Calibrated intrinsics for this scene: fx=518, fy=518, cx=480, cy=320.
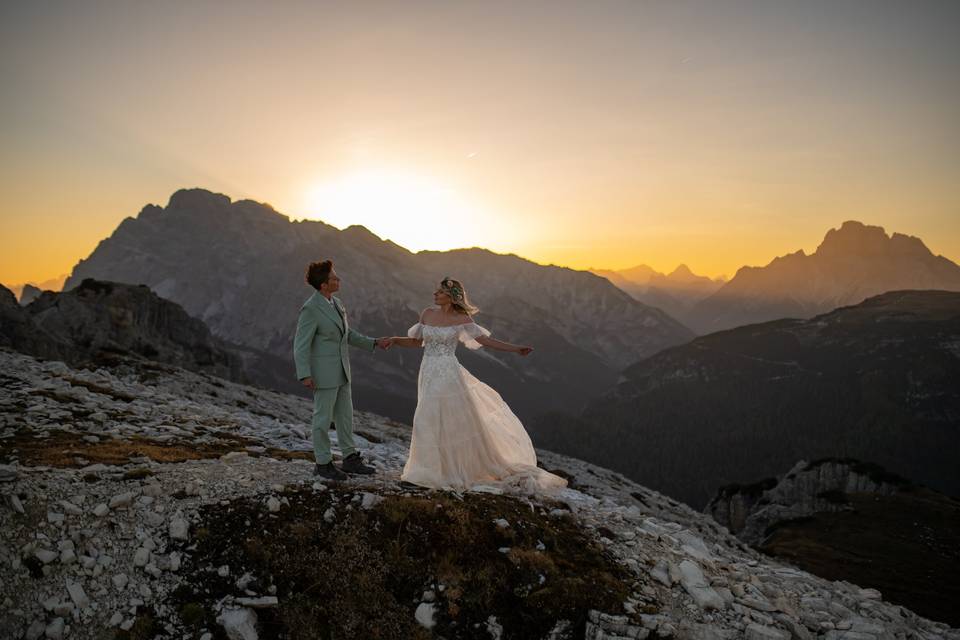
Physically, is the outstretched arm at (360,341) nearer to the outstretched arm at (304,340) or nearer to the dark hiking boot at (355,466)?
the outstretched arm at (304,340)

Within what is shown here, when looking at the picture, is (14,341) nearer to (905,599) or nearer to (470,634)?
(470,634)

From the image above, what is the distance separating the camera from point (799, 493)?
301ft

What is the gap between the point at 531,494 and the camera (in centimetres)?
1257

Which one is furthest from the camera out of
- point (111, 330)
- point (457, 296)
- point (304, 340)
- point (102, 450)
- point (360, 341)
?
point (111, 330)

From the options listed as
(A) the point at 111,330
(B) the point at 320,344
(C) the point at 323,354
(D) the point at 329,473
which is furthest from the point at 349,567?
(A) the point at 111,330

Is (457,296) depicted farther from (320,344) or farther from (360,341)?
(320,344)

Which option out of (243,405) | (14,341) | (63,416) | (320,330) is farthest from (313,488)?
(14,341)

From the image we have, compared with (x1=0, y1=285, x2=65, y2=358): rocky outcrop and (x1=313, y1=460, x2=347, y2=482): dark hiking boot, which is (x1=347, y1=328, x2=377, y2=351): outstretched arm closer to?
(x1=313, y1=460, x2=347, y2=482): dark hiking boot

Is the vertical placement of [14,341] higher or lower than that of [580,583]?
lower

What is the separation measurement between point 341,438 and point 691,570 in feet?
27.9

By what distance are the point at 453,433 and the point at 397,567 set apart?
3.85m

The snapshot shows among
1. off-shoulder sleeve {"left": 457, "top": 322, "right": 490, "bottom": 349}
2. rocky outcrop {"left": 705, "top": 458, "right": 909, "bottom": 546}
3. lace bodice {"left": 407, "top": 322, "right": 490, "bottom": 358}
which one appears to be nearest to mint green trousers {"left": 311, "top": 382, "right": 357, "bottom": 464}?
lace bodice {"left": 407, "top": 322, "right": 490, "bottom": 358}

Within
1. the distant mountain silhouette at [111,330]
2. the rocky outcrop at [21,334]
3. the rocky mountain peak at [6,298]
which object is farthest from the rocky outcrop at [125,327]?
the rocky mountain peak at [6,298]

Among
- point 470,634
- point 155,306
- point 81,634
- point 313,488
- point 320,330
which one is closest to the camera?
point 81,634
